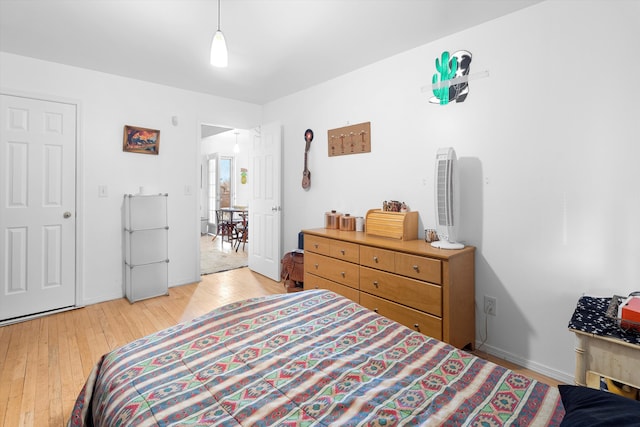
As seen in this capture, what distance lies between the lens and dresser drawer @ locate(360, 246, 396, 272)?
8.09 ft

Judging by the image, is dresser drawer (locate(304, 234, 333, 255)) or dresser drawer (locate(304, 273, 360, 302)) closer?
dresser drawer (locate(304, 273, 360, 302))

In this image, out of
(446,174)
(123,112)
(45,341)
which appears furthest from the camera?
(123,112)

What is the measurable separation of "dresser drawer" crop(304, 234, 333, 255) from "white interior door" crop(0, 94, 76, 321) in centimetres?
250

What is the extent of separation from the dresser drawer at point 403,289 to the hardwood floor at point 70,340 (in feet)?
2.52

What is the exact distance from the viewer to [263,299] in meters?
1.76

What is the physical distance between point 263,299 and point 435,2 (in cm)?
225

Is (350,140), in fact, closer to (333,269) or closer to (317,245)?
(317,245)

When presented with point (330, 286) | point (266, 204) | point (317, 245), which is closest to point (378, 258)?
point (330, 286)

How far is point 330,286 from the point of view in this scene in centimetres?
301

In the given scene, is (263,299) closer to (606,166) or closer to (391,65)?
(606,166)

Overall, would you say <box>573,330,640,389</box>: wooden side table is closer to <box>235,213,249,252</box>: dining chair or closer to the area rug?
the area rug

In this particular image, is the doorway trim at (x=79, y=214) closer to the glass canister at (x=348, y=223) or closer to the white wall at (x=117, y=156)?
the white wall at (x=117, y=156)

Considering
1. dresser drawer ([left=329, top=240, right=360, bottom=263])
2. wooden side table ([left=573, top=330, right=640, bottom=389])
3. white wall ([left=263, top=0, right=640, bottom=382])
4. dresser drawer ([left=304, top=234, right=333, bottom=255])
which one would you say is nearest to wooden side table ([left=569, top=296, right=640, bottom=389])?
wooden side table ([left=573, top=330, right=640, bottom=389])

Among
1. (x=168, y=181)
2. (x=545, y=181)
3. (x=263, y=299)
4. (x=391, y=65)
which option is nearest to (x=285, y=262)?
(x=168, y=181)
